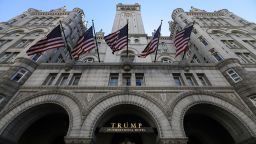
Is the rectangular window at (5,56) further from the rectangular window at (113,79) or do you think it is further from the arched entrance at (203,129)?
the arched entrance at (203,129)

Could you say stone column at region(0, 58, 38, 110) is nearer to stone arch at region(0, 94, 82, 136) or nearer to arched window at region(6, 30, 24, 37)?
stone arch at region(0, 94, 82, 136)

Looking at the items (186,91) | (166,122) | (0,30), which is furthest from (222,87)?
(0,30)

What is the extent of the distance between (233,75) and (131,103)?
12.9 metres

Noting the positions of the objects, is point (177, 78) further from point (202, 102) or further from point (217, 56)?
point (217, 56)

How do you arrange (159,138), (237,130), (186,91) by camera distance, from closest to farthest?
1. (159,138)
2. (237,130)
3. (186,91)

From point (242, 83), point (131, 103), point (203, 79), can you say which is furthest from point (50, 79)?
point (242, 83)

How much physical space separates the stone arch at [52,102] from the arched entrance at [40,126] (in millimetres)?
317

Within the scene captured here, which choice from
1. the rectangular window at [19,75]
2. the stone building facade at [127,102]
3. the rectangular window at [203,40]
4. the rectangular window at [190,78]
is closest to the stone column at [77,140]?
the stone building facade at [127,102]

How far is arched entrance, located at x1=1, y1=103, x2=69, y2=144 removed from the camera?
15.5 metres

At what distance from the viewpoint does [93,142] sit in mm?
14102

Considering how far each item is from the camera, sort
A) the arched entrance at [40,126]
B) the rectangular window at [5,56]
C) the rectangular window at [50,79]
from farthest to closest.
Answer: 1. the rectangular window at [5,56]
2. the rectangular window at [50,79]
3. the arched entrance at [40,126]

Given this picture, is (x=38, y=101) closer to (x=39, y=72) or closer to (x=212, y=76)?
(x=39, y=72)

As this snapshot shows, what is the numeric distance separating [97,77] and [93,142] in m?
7.58

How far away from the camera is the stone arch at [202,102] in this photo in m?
14.3
